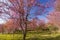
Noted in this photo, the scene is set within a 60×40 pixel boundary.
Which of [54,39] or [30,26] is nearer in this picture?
[30,26]

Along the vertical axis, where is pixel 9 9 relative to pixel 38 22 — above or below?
above

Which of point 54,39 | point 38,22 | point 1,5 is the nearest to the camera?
point 1,5

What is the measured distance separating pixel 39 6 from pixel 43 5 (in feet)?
0.69

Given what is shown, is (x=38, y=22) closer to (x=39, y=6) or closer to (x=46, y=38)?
(x=39, y=6)

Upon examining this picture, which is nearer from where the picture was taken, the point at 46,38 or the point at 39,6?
the point at 39,6

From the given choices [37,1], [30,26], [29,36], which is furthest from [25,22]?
[29,36]

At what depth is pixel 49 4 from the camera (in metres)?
7.32

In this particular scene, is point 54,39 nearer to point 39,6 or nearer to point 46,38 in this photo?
point 46,38

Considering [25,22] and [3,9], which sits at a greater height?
[3,9]

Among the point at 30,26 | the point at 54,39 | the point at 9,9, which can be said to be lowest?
the point at 54,39

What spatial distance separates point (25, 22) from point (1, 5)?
1.42 metres

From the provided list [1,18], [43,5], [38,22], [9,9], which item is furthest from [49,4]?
[1,18]

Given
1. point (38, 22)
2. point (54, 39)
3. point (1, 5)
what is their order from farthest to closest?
point (54, 39) < point (38, 22) < point (1, 5)

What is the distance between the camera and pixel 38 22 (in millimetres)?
7543
